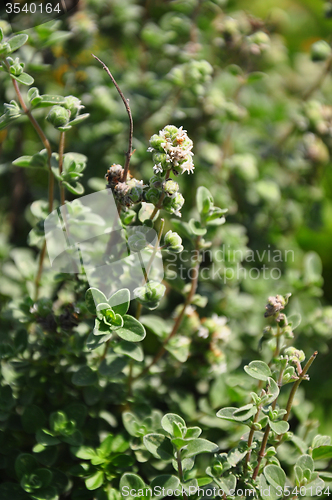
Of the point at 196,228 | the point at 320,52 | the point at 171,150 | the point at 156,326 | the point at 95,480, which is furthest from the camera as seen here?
the point at 320,52

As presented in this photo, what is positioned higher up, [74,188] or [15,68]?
[15,68]

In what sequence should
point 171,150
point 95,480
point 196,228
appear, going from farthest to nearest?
1. point 196,228
2. point 95,480
3. point 171,150

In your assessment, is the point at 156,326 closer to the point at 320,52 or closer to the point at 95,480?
the point at 95,480

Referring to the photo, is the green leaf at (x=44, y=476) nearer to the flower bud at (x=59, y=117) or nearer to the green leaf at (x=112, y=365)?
the green leaf at (x=112, y=365)

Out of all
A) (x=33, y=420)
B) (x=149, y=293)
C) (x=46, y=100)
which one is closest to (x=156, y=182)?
(x=149, y=293)

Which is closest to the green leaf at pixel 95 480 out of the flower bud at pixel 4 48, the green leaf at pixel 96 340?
the green leaf at pixel 96 340

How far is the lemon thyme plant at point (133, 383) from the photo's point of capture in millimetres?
932

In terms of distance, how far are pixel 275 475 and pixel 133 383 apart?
Result: 48 cm

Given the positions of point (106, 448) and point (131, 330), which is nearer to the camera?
point (131, 330)

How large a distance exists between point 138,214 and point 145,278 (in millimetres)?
149

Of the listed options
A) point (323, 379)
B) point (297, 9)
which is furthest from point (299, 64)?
point (323, 379)

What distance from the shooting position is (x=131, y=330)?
37.0 inches

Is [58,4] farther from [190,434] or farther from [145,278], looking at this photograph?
[190,434]

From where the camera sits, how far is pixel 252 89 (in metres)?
2.24
